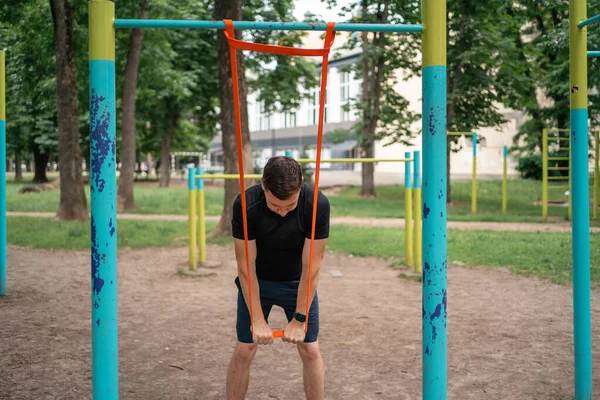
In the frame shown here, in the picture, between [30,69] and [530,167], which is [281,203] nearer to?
[30,69]

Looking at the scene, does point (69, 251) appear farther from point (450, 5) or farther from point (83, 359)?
point (450, 5)

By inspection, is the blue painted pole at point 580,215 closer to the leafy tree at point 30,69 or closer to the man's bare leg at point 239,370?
the man's bare leg at point 239,370

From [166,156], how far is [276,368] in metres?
27.7

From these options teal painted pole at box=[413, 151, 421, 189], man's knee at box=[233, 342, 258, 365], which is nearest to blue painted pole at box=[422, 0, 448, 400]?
man's knee at box=[233, 342, 258, 365]

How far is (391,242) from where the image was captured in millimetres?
11258

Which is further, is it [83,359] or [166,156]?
Result: [166,156]

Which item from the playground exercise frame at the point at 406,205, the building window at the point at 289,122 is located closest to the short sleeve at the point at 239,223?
the playground exercise frame at the point at 406,205

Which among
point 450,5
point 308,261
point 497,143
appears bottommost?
point 308,261

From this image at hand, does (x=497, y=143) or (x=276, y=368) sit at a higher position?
(x=497, y=143)

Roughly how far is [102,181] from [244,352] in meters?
1.08

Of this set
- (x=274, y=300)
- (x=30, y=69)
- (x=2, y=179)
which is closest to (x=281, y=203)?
(x=274, y=300)

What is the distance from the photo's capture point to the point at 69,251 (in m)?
10.6

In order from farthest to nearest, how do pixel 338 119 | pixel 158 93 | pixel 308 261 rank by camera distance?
pixel 338 119 < pixel 158 93 < pixel 308 261

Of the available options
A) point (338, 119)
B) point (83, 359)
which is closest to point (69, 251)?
point (83, 359)
